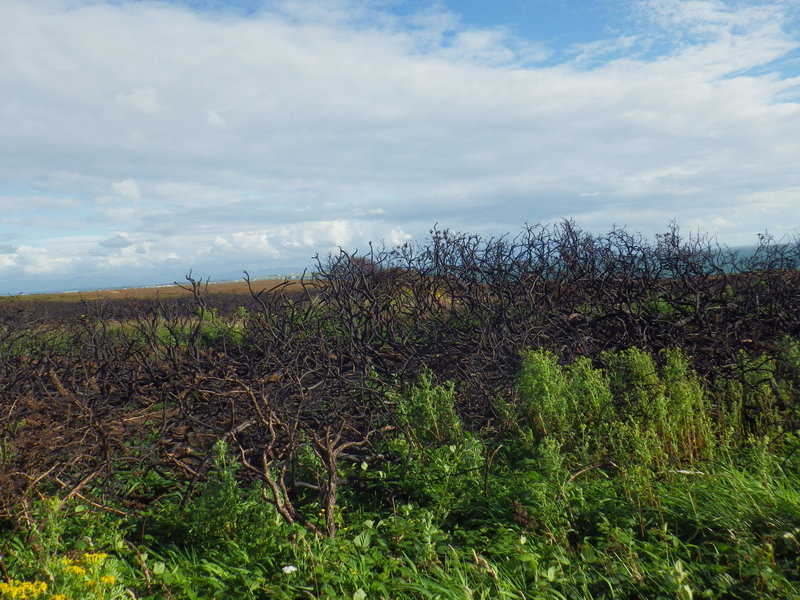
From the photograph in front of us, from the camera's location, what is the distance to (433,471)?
483 centimetres

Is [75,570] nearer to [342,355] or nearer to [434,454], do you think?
[434,454]

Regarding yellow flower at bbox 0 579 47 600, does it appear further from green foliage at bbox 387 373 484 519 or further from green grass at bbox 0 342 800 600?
green foliage at bbox 387 373 484 519

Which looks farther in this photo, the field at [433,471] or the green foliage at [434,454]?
the green foliage at [434,454]

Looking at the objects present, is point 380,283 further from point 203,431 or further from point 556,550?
point 556,550

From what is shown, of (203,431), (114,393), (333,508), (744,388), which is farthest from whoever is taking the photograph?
(114,393)

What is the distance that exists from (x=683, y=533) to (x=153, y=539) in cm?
332

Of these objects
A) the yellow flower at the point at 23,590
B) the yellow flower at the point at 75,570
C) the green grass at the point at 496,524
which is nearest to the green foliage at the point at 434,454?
the green grass at the point at 496,524

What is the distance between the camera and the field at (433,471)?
132 inches

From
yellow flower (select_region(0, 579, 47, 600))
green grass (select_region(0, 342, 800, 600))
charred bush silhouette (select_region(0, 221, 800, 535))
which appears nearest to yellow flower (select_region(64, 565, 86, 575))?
green grass (select_region(0, 342, 800, 600))

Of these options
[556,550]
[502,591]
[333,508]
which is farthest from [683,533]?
[333,508]

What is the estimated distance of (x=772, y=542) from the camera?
11.3 ft

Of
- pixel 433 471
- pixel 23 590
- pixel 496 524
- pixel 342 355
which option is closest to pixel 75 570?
pixel 23 590

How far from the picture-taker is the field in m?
3.34

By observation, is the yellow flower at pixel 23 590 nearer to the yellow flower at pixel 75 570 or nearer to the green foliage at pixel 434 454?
the yellow flower at pixel 75 570
